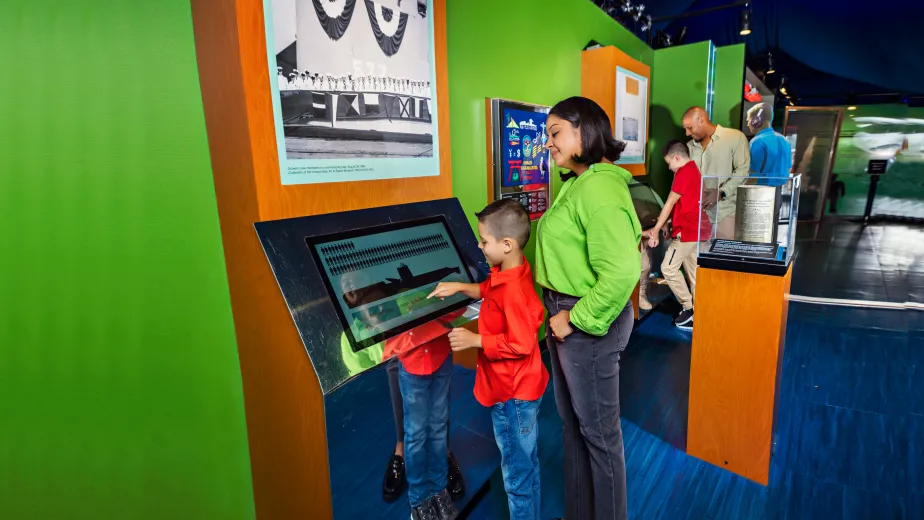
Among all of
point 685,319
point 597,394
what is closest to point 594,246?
point 597,394

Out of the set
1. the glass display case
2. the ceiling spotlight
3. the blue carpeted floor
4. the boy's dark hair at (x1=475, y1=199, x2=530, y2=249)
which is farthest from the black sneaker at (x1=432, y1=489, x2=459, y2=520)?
the ceiling spotlight

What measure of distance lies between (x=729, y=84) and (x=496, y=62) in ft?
11.4

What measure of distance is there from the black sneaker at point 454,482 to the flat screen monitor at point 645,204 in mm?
2625

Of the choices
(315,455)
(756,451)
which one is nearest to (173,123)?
(315,455)

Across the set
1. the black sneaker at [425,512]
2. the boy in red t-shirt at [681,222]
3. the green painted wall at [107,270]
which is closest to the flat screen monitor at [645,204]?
the boy in red t-shirt at [681,222]

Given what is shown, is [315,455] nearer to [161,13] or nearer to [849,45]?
[161,13]

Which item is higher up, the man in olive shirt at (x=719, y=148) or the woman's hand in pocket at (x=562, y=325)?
the man in olive shirt at (x=719, y=148)

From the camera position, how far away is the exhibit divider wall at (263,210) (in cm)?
121

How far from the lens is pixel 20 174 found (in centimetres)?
111

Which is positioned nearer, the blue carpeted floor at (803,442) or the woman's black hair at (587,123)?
the woman's black hair at (587,123)

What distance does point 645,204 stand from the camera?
12.7 feet

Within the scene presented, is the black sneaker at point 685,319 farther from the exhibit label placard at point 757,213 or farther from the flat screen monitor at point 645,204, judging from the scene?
the exhibit label placard at point 757,213

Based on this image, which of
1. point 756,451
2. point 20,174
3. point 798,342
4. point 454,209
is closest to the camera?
point 20,174

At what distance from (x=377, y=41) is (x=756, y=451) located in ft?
7.48
